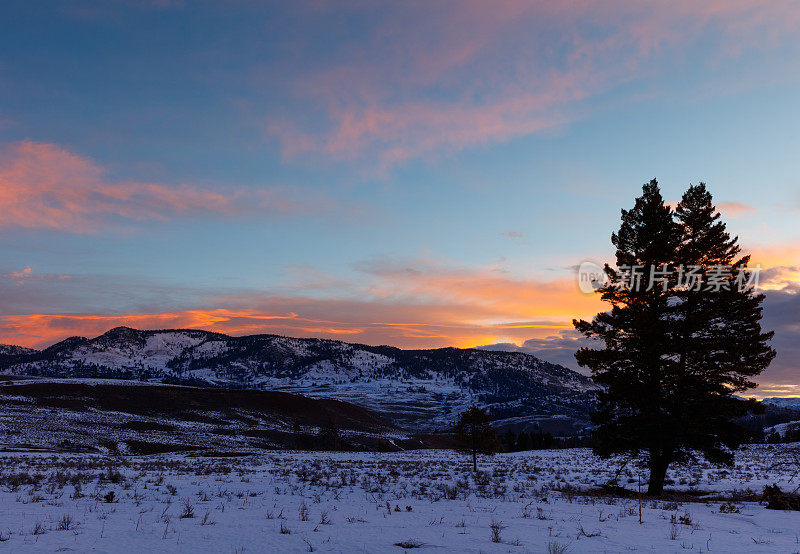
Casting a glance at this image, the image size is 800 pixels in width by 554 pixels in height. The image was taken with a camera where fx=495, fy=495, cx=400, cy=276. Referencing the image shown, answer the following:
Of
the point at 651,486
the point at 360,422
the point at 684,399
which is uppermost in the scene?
the point at 684,399

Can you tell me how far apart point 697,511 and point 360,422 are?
449 ft

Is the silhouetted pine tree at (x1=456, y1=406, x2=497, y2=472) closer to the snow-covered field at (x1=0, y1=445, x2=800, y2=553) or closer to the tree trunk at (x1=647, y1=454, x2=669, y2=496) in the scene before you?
the tree trunk at (x1=647, y1=454, x2=669, y2=496)

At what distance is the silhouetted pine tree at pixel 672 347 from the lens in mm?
18297

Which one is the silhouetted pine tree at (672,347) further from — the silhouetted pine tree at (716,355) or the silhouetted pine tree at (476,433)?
the silhouetted pine tree at (476,433)

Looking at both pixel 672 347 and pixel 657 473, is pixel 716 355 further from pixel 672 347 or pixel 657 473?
pixel 657 473

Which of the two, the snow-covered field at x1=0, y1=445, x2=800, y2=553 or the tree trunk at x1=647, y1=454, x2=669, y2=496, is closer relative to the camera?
the snow-covered field at x1=0, y1=445, x2=800, y2=553

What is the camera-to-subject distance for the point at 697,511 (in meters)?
13.3

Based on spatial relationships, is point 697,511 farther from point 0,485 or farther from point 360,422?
point 360,422

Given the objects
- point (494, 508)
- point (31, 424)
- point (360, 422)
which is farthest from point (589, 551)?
point (360, 422)

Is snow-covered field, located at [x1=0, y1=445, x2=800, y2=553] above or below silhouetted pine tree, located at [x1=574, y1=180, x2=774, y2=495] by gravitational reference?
below

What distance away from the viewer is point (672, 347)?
1848cm

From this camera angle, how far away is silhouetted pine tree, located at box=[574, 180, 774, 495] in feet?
60.0

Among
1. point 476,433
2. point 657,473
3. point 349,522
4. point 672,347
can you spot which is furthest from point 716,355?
point 476,433

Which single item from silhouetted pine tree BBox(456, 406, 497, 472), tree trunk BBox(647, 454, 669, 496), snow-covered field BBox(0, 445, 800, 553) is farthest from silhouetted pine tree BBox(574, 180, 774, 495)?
silhouetted pine tree BBox(456, 406, 497, 472)
